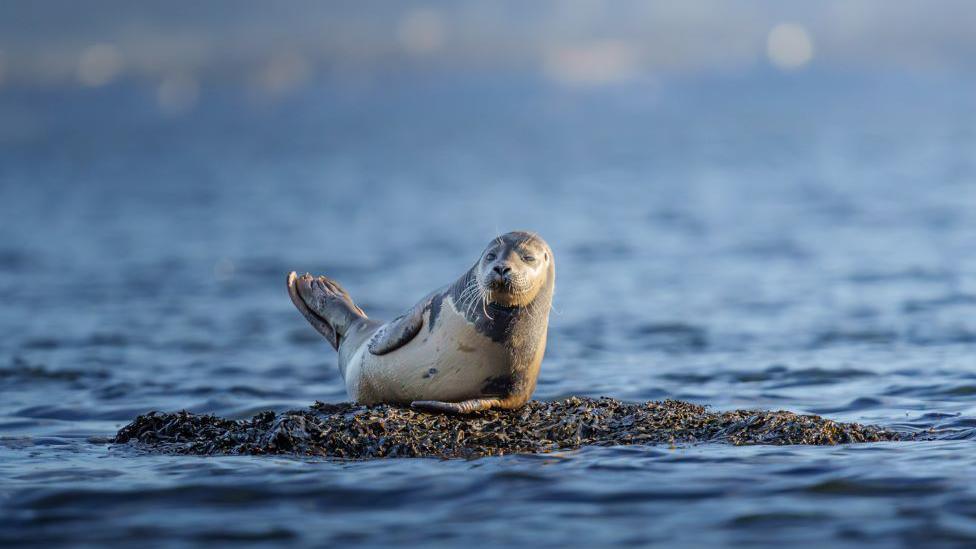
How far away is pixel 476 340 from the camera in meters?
10.8

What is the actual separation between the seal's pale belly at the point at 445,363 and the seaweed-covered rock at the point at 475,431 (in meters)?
0.20

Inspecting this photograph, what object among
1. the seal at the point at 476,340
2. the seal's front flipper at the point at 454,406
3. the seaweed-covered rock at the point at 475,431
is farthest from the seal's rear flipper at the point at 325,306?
the seal's front flipper at the point at 454,406

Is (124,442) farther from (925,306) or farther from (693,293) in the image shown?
(693,293)

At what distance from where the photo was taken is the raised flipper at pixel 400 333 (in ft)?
36.2

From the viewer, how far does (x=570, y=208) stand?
191ft

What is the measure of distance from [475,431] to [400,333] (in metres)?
1.00

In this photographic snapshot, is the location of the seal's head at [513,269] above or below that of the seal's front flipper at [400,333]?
above

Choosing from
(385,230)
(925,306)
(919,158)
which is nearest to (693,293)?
(925,306)

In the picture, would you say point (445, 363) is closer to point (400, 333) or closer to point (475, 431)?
point (400, 333)

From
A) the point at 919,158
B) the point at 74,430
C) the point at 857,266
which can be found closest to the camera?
the point at 74,430

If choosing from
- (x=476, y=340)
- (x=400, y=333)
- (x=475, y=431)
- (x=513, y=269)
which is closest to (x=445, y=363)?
(x=476, y=340)

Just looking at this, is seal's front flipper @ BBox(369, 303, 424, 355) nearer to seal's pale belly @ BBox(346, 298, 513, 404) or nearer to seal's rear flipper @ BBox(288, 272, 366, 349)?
seal's pale belly @ BBox(346, 298, 513, 404)

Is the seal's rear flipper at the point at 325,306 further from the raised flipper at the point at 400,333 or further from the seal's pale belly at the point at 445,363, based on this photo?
the seal's pale belly at the point at 445,363

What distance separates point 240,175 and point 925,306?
8823cm
